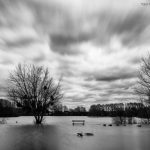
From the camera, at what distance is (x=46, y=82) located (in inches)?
1244

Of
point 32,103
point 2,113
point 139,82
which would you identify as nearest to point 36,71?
point 32,103

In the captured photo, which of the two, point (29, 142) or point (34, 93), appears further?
point (34, 93)

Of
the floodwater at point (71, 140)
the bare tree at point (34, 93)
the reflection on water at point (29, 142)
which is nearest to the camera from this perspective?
the reflection on water at point (29, 142)

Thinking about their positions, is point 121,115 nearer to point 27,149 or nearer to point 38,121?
point 38,121

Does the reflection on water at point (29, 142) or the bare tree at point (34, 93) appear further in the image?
the bare tree at point (34, 93)

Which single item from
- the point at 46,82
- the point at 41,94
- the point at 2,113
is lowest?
the point at 2,113

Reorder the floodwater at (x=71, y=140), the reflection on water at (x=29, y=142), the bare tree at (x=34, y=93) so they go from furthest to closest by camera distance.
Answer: the bare tree at (x=34, y=93)
the floodwater at (x=71, y=140)
the reflection on water at (x=29, y=142)

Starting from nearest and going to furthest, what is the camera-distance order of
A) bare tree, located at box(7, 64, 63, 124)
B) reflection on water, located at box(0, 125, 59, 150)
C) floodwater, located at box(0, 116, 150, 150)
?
reflection on water, located at box(0, 125, 59, 150) → floodwater, located at box(0, 116, 150, 150) → bare tree, located at box(7, 64, 63, 124)

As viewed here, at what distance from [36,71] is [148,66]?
17.8 m

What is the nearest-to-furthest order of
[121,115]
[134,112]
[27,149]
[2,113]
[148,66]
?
1. [27,149]
2. [148,66]
3. [121,115]
4. [134,112]
5. [2,113]

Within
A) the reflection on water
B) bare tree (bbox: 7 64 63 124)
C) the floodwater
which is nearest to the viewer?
the reflection on water

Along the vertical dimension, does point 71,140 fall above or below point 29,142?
below

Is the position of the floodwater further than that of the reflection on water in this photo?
Yes

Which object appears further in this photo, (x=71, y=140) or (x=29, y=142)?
(x=71, y=140)
